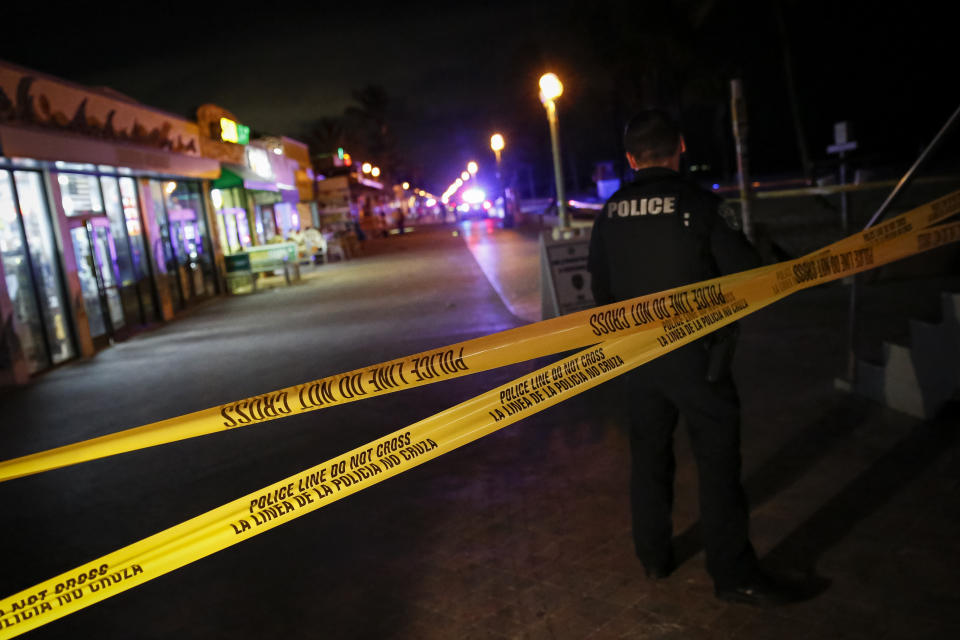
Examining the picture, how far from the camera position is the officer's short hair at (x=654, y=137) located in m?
3.31

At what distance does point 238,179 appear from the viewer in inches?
829

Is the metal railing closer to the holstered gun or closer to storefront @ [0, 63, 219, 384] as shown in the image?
the holstered gun

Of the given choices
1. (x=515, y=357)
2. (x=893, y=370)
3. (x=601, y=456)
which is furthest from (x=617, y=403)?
(x=515, y=357)

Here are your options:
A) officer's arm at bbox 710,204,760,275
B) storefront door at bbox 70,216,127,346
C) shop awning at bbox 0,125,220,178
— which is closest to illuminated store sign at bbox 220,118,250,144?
shop awning at bbox 0,125,220,178

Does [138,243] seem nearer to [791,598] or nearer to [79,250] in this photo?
[79,250]

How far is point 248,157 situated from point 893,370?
20.3 metres

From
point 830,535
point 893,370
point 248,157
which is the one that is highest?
point 248,157

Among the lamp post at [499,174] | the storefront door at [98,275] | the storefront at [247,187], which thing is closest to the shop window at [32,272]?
the storefront door at [98,275]

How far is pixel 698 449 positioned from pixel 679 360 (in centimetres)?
41

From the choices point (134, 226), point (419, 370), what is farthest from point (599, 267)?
point (134, 226)

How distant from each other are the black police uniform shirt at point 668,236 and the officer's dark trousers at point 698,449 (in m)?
0.33

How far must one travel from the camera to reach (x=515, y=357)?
2717 mm

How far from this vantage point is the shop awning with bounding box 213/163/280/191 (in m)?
21.0

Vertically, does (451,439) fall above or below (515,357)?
below
